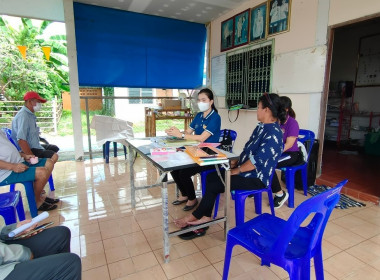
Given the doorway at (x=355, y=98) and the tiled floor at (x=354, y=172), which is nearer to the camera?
the tiled floor at (x=354, y=172)

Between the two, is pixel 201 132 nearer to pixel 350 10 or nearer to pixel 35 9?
pixel 350 10

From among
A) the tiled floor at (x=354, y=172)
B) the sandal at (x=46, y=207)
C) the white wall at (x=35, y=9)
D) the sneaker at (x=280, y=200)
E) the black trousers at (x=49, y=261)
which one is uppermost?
the white wall at (x=35, y=9)

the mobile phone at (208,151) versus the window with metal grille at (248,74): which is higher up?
the window with metal grille at (248,74)

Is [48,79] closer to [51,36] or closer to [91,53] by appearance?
[51,36]

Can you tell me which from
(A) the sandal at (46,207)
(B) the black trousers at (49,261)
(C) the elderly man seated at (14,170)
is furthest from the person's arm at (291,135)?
(A) the sandal at (46,207)

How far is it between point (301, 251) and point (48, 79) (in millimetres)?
8594

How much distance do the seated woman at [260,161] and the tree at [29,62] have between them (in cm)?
694

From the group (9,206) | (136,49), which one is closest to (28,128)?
(9,206)

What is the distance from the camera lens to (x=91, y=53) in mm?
4016

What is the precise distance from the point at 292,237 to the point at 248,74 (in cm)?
323

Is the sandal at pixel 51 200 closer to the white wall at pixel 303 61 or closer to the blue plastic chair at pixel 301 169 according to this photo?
the blue plastic chair at pixel 301 169

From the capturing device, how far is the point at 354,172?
328 cm

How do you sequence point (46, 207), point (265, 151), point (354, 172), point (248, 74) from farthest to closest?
point (248, 74)
point (354, 172)
point (46, 207)
point (265, 151)

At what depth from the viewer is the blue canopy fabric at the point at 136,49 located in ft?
13.0
